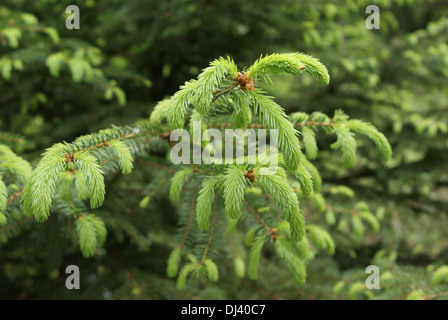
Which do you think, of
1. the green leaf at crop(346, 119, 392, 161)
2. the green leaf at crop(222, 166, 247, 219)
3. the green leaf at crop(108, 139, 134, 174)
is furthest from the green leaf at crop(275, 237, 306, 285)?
the green leaf at crop(108, 139, 134, 174)

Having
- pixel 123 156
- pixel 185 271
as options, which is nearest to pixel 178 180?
pixel 123 156

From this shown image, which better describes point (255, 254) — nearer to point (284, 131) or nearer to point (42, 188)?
point (284, 131)

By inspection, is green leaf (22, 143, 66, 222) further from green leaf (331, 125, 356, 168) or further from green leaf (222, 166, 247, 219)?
green leaf (331, 125, 356, 168)

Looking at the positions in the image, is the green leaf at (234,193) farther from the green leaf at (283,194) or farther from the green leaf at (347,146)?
the green leaf at (347,146)

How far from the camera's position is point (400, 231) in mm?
3174

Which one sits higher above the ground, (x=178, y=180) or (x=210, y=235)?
(x=178, y=180)

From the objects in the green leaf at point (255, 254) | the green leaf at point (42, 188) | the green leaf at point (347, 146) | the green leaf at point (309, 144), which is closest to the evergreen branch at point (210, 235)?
the green leaf at point (255, 254)

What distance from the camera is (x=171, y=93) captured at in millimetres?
2762

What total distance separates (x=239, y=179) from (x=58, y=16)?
8.38ft

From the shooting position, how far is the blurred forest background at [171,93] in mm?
2006

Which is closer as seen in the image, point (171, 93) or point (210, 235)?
point (210, 235)

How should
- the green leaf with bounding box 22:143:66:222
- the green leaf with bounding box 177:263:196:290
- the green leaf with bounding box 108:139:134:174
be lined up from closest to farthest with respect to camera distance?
Answer: the green leaf with bounding box 22:143:66:222, the green leaf with bounding box 108:139:134:174, the green leaf with bounding box 177:263:196:290

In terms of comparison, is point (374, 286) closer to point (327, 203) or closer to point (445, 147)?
point (327, 203)

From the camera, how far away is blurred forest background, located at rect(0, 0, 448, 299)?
201 cm
